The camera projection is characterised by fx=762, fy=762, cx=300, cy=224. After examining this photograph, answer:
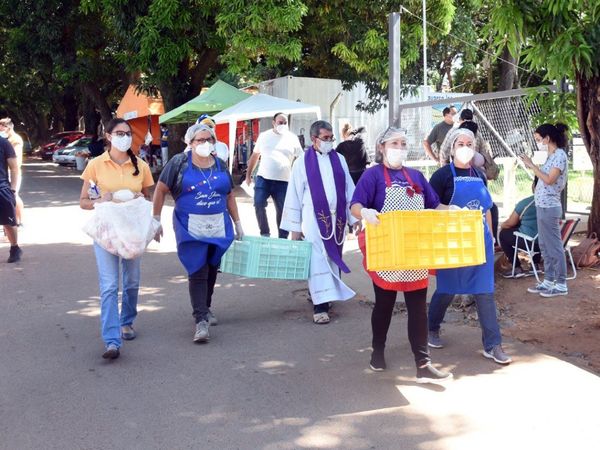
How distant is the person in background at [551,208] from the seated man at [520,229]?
59 cm

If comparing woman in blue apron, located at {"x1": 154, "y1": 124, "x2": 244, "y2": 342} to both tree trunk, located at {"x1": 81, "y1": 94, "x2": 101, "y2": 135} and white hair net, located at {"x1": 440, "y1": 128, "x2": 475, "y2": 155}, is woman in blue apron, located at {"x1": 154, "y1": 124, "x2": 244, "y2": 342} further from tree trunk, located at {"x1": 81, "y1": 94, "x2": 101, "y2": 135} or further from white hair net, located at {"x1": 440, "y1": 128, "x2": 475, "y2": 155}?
tree trunk, located at {"x1": 81, "y1": 94, "x2": 101, "y2": 135}

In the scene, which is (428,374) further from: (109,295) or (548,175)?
(548,175)

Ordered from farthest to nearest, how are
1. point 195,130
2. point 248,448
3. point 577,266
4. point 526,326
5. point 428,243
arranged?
point 577,266, point 526,326, point 195,130, point 428,243, point 248,448

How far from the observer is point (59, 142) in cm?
4203

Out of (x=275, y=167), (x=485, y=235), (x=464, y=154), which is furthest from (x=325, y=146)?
(x=275, y=167)

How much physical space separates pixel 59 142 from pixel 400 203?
130 ft

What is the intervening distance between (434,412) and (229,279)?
4605 millimetres

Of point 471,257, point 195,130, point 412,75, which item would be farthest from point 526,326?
point 412,75

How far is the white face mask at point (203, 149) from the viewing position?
6.19m

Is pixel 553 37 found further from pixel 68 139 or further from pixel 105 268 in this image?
pixel 68 139

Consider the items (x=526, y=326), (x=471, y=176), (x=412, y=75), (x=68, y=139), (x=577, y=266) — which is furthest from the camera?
(x=68, y=139)

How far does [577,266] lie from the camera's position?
27.8 ft

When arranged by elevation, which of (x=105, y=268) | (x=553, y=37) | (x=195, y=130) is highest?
(x=553, y=37)

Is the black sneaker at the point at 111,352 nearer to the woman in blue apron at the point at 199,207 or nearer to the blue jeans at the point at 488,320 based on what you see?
the woman in blue apron at the point at 199,207
